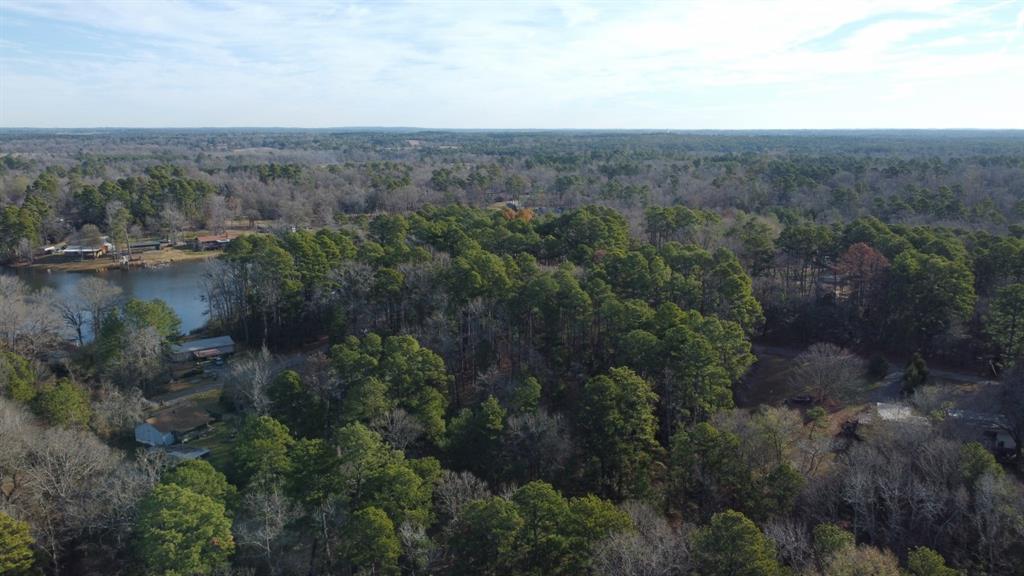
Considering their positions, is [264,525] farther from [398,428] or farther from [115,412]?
[115,412]

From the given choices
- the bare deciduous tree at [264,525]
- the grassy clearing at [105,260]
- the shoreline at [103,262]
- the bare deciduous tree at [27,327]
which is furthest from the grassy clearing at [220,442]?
the grassy clearing at [105,260]

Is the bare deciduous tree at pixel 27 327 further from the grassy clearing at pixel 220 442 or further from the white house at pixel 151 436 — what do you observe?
the grassy clearing at pixel 220 442

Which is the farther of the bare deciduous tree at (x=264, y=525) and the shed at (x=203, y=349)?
the shed at (x=203, y=349)

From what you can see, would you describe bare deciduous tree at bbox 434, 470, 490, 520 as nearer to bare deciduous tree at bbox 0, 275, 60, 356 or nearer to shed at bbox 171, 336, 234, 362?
shed at bbox 171, 336, 234, 362

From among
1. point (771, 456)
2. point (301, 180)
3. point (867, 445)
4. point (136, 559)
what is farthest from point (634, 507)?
point (301, 180)

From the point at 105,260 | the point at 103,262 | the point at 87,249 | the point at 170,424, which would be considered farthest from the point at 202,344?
the point at 87,249

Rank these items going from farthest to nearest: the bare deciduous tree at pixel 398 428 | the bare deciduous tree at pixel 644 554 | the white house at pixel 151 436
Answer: the white house at pixel 151 436
the bare deciduous tree at pixel 398 428
the bare deciduous tree at pixel 644 554

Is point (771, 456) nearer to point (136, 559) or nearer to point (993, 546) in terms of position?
point (993, 546)
